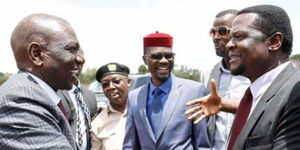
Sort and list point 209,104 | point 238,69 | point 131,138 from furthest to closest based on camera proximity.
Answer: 1. point 131,138
2. point 209,104
3. point 238,69

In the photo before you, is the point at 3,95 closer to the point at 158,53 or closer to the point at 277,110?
the point at 277,110

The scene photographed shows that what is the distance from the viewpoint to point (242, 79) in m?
3.76

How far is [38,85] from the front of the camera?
6.70 feet

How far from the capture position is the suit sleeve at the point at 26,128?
5.96 ft

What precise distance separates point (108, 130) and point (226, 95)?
1333mm

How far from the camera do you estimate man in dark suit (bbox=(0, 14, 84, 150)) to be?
183 centimetres

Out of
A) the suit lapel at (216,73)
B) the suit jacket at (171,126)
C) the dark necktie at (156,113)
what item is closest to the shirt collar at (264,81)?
the suit jacket at (171,126)

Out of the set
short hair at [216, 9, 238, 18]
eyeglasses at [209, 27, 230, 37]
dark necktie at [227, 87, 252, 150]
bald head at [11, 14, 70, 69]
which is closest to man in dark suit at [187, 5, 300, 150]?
dark necktie at [227, 87, 252, 150]

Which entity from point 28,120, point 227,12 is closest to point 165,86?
point 227,12

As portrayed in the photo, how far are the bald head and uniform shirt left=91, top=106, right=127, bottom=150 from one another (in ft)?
6.84

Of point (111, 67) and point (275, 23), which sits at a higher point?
point (275, 23)

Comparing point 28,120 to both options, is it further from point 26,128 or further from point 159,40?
point 159,40

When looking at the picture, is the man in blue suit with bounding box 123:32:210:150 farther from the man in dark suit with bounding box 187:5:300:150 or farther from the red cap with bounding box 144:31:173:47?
the man in dark suit with bounding box 187:5:300:150

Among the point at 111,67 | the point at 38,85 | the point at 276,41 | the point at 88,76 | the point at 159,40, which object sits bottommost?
the point at 88,76
